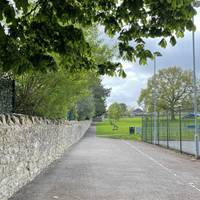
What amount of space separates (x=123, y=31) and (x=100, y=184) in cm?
455

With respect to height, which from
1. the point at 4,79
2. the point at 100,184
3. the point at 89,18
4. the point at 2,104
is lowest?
the point at 100,184

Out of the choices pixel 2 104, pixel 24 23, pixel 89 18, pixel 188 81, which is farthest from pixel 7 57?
pixel 188 81

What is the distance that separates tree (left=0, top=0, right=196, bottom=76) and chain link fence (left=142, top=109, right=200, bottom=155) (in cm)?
1398

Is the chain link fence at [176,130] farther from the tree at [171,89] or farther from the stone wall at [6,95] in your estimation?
the tree at [171,89]

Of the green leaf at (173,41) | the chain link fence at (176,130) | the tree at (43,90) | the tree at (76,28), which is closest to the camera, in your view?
the tree at (76,28)

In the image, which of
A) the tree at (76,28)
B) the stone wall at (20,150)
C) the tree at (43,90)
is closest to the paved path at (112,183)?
the stone wall at (20,150)

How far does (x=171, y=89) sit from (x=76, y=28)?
2322 inches

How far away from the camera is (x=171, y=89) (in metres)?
63.9

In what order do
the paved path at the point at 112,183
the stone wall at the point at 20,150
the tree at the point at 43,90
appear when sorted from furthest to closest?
1. the tree at the point at 43,90
2. the paved path at the point at 112,183
3. the stone wall at the point at 20,150

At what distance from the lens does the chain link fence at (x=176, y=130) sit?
21.3 metres

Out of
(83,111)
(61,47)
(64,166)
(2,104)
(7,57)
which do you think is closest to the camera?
(7,57)

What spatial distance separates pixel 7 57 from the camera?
546 cm

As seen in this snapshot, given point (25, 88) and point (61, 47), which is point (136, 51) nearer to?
point (61, 47)

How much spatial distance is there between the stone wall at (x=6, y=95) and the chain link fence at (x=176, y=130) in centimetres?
1199
